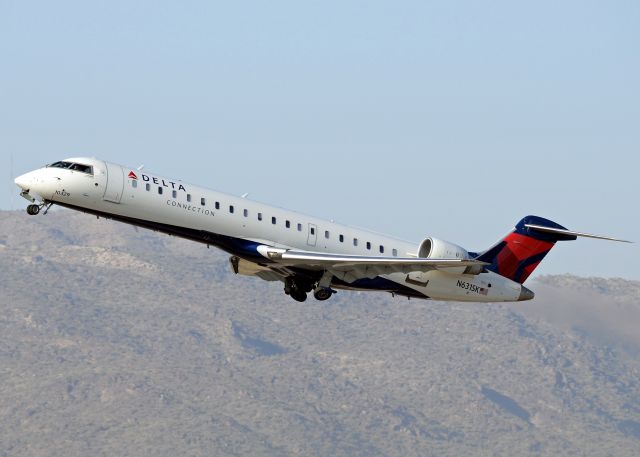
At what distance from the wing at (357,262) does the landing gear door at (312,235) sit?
59 centimetres

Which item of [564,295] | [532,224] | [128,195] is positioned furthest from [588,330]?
[128,195]

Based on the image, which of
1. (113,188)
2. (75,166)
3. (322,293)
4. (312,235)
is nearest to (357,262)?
(312,235)

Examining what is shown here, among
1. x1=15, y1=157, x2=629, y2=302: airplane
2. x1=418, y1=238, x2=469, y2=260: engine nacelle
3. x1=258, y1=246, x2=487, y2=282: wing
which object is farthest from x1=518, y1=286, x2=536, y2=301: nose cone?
x1=258, y1=246, x2=487, y2=282: wing

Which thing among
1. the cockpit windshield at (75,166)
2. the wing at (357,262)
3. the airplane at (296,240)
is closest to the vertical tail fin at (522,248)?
the airplane at (296,240)

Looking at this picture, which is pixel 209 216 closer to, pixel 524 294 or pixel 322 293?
pixel 322 293

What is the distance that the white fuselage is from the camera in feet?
149

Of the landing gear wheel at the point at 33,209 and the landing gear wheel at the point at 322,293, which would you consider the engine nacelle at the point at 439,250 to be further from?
the landing gear wheel at the point at 33,209

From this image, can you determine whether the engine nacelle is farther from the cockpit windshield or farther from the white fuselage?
the cockpit windshield

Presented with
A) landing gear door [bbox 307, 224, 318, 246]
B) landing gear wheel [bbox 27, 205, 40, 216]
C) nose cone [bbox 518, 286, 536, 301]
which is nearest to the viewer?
landing gear wheel [bbox 27, 205, 40, 216]

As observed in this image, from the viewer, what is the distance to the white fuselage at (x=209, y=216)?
45.5m

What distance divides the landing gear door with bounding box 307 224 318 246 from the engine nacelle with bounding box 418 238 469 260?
4459 millimetres

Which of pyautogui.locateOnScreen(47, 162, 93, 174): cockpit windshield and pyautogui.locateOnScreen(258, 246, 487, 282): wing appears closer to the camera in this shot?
pyautogui.locateOnScreen(47, 162, 93, 174): cockpit windshield

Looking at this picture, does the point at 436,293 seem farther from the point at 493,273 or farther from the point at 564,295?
the point at 564,295

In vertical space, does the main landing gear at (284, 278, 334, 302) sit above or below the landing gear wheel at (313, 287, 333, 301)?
below
